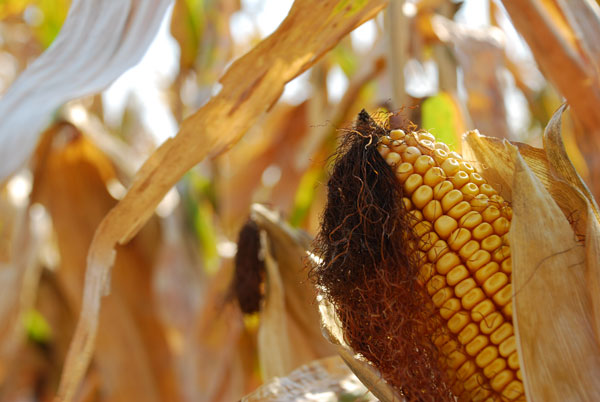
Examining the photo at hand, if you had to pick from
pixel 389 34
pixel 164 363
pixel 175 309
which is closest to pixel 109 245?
pixel 389 34

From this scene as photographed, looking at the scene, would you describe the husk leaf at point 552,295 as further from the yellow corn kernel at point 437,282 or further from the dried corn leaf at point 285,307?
the dried corn leaf at point 285,307

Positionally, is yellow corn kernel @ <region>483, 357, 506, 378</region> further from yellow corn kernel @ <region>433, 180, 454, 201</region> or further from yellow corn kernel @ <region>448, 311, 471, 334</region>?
yellow corn kernel @ <region>433, 180, 454, 201</region>

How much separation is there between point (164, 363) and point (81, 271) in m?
0.48

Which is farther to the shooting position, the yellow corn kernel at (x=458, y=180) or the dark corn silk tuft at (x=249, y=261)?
the dark corn silk tuft at (x=249, y=261)

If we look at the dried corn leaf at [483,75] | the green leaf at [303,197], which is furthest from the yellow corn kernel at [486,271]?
the green leaf at [303,197]

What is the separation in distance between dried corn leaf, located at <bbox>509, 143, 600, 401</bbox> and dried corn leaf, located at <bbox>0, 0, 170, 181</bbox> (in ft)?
2.41

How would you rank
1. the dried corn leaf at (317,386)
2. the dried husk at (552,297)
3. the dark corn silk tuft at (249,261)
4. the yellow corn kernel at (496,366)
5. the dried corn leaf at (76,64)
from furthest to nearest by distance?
the dark corn silk tuft at (249,261)
the dried corn leaf at (76,64)
the dried corn leaf at (317,386)
the yellow corn kernel at (496,366)
the dried husk at (552,297)

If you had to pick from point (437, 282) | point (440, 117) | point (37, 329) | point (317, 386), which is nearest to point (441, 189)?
point (437, 282)

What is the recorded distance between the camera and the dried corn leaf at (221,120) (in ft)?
3.22

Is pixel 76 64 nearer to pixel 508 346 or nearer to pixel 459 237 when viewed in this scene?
pixel 459 237

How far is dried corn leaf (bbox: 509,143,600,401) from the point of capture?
0.65 meters

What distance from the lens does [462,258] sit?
739 mm

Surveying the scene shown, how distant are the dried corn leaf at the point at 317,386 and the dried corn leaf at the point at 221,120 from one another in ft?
1.06

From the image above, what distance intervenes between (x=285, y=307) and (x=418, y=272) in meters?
0.57
